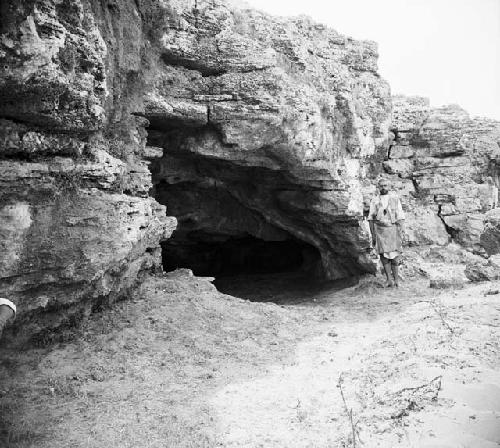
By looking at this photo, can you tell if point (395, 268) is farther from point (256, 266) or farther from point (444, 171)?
point (256, 266)

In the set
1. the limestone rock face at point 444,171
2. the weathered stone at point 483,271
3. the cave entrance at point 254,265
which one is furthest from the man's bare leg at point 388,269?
the limestone rock face at point 444,171

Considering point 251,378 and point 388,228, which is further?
point 388,228

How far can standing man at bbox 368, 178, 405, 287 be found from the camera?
1041 centimetres

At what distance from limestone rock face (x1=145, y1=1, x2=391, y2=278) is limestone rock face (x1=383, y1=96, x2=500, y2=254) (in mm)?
1245

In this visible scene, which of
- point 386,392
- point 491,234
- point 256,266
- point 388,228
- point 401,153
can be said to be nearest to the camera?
point 386,392

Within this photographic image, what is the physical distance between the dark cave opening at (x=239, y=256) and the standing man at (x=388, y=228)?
3662mm

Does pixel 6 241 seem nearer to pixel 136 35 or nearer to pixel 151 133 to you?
pixel 136 35

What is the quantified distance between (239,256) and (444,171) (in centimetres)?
799

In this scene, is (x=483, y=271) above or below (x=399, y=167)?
below

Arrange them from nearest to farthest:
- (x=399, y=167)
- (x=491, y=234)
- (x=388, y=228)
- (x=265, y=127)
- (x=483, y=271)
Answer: (x=265, y=127), (x=483, y=271), (x=388, y=228), (x=491, y=234), (x=399, y=167)

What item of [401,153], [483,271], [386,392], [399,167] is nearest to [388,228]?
[483,271]

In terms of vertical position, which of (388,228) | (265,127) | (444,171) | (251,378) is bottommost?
(251,378)

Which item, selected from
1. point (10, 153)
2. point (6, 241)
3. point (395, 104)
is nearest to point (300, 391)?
point (6, 241)

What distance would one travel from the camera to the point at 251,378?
18.0 feet
